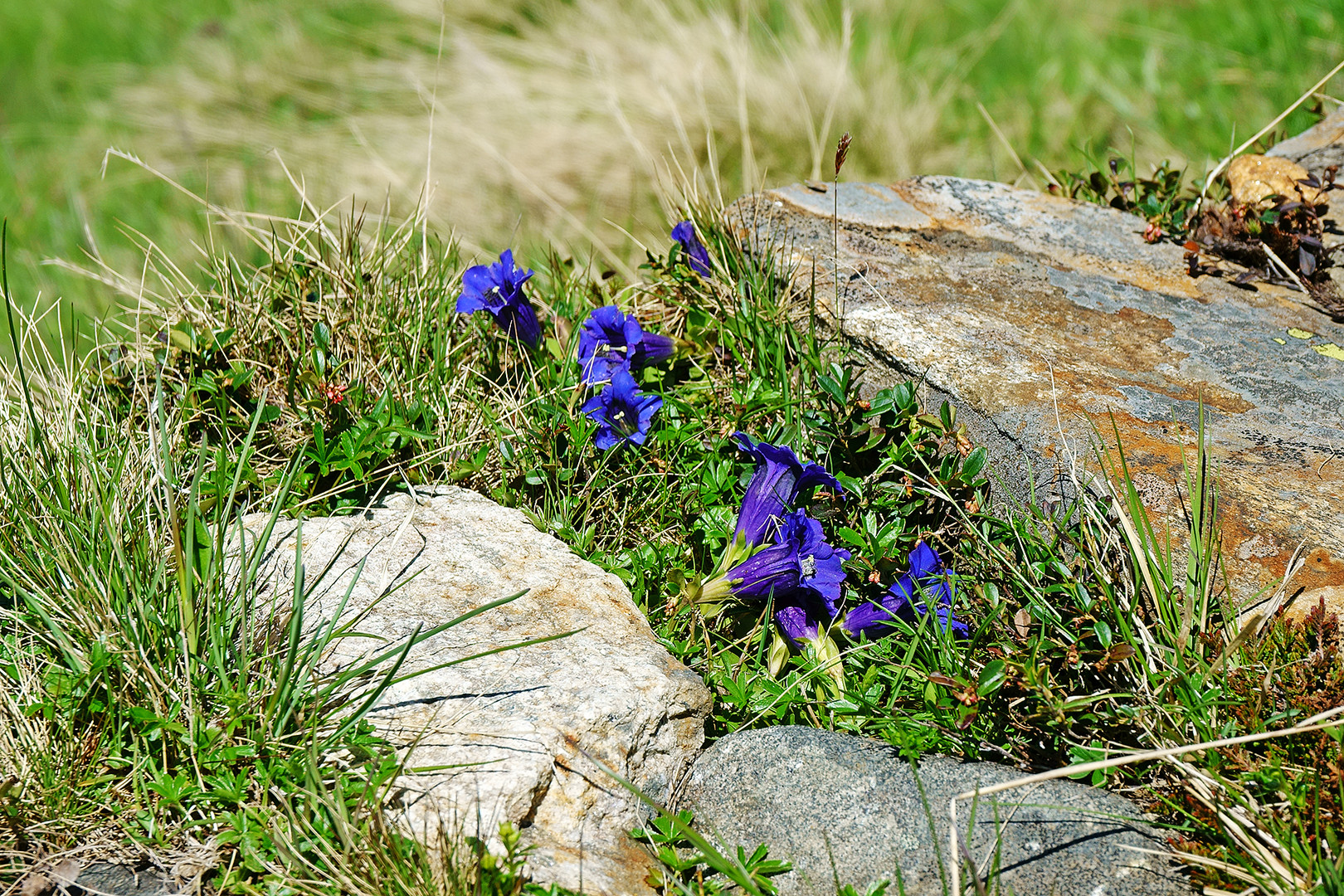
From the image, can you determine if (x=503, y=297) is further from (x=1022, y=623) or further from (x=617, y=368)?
(x=1022, y=623)

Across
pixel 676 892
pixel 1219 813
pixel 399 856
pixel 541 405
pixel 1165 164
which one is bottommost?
pixel 676 892

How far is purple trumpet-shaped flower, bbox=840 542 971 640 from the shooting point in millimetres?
2146

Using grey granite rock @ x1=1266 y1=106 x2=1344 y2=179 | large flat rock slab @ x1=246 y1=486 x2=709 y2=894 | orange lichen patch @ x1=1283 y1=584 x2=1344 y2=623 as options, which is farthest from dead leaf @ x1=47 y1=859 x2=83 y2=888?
grey granite rock @ x1=1266 y1=106 x2=1344 y2=179

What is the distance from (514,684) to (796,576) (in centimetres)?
65

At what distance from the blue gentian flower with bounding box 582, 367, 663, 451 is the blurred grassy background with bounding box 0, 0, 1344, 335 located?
150 cm

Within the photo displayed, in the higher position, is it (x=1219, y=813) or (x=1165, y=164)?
(x=1165, y=164)

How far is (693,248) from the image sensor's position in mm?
2889

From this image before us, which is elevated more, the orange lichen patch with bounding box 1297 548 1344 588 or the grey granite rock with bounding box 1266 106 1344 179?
the grey granite rock with bounding box 1266 106 1344 179

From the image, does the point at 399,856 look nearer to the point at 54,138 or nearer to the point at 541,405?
the point at 541,405

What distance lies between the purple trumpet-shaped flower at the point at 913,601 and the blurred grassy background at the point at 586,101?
1885 mm

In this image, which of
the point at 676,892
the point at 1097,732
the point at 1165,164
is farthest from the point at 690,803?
the point at 1165,164

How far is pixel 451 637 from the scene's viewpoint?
207cm

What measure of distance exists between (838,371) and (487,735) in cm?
123

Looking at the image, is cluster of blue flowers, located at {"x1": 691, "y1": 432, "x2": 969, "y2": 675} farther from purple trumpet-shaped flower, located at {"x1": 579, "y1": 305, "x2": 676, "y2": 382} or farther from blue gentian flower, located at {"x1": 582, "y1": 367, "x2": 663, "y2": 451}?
purple trumpet-shaped flower, located at {"x1": 579, "y1": 305, "x2": 676, "y2": 382}
